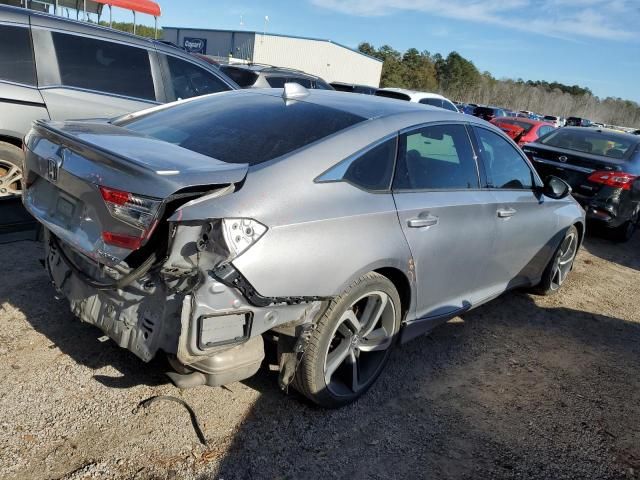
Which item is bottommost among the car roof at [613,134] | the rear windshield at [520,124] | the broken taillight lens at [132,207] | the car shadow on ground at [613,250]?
the car shadow on ground at [613,250]

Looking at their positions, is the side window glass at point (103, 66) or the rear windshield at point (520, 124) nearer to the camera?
the side window glass at point (103, 66)

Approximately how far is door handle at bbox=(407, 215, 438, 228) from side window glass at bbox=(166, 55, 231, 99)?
11.9ft

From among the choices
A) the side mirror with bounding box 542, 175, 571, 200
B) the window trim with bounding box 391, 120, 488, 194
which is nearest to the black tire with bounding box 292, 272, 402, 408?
the window trim with bounding box 391, 120, 488, 194

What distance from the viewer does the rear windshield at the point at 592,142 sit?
7.98 m

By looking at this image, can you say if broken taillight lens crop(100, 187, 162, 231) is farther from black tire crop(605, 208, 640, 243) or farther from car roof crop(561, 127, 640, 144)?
car roof crop(561, 127, 640, 144)

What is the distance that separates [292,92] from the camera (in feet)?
11.3

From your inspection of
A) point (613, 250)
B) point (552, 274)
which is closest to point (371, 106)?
point (552, 274)

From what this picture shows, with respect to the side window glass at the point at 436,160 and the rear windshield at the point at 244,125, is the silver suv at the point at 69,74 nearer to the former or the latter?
the rear windshield at the point at 244,125

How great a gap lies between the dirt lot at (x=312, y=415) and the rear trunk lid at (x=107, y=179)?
2.73 ft

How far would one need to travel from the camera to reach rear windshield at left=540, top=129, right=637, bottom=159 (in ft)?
26.2

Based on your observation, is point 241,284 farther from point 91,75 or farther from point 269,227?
point 91,75

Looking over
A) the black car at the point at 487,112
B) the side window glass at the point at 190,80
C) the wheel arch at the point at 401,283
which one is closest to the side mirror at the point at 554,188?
the wheel arch at the point at 401,283

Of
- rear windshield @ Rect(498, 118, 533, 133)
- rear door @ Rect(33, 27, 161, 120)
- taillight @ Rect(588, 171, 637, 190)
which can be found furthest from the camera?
rear windshield @ Rect(498, 118, 533, 133)

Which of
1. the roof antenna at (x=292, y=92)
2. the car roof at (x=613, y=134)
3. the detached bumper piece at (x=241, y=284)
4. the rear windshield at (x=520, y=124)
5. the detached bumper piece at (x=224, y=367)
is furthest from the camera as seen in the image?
the rear windshield at (x=520, y=124)
